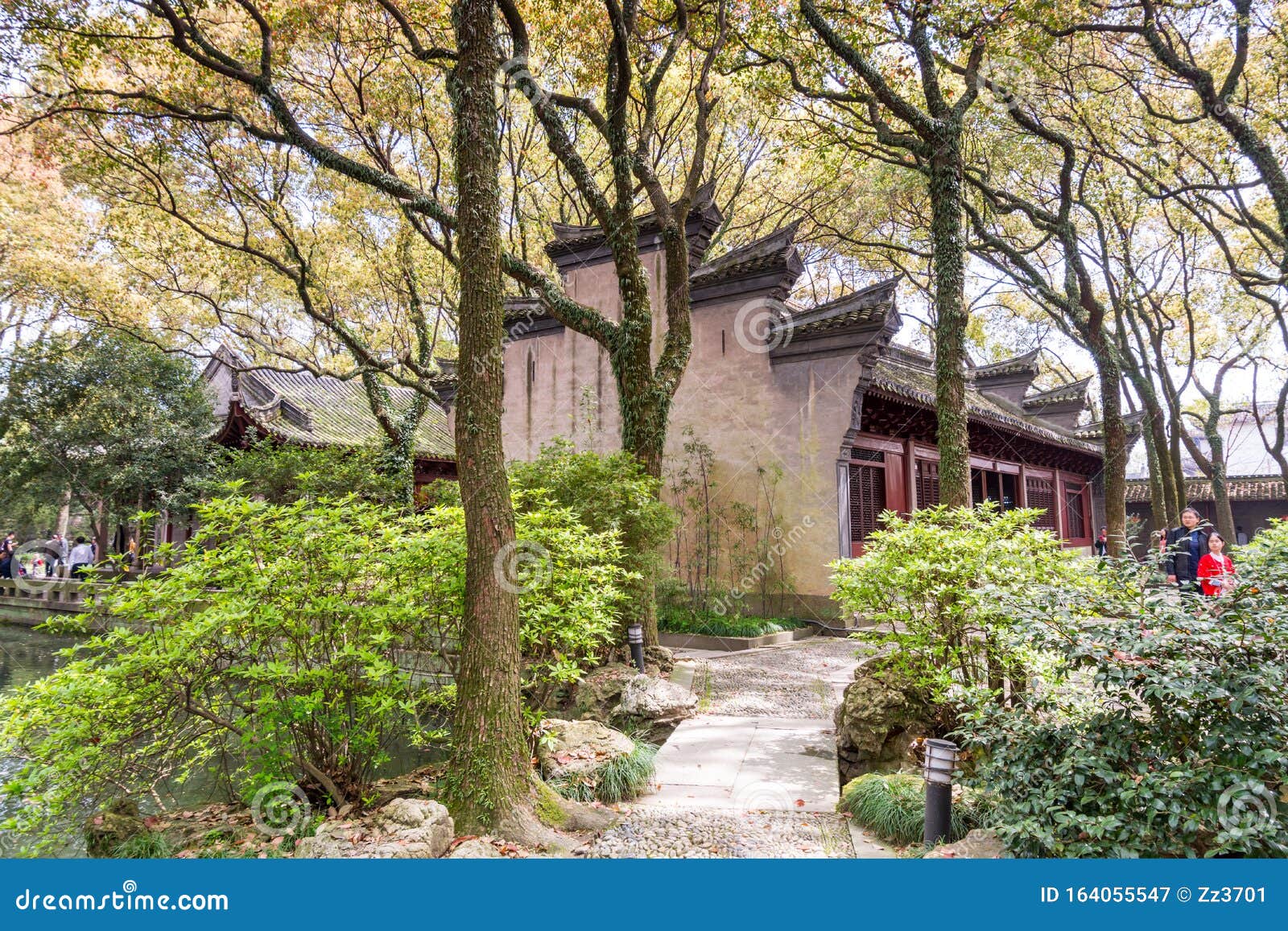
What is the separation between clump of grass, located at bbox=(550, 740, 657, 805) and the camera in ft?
14.5

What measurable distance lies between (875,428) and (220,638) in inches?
412

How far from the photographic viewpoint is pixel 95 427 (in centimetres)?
1448

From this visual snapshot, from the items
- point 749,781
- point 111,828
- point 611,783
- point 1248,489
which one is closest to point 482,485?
point 611,783

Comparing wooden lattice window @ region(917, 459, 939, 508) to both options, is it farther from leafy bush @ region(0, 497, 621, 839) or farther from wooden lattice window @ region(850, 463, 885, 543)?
leafy bush @ region(0, 497, 621, 839)

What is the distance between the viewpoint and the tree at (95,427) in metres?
14.4

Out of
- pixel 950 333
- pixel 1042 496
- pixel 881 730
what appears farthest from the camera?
pixel 1042 496

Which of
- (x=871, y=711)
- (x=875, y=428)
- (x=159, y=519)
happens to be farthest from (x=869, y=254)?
(x=159, y=519)

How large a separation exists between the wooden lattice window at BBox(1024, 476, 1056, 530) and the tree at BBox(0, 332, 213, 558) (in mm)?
Answer: 18857

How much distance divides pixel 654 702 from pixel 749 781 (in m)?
1.57

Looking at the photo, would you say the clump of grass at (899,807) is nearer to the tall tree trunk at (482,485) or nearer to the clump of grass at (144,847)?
the tall tree trunk at (482,485)

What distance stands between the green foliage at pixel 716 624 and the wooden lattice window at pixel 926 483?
4074 millimetres

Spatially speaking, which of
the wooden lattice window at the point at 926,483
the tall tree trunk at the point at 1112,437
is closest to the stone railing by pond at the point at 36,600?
the wooden lattice window at the point at 926,483

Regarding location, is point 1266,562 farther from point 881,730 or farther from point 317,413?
point 317,413

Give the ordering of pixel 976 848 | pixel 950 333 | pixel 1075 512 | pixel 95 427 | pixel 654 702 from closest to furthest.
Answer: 1. pixel 976 848
2. pixel 654 702
3. pixel 950 333
4. pixel 95 427
5. pixel 1075 512
